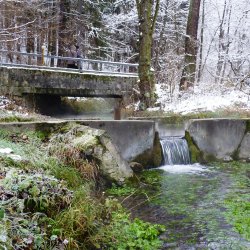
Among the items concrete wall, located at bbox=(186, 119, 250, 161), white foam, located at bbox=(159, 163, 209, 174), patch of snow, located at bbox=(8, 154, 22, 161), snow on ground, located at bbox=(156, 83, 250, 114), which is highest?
snow on ground, located at bbox=(156, 83, 250, 114)

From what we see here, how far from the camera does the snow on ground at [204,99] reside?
11.6 m

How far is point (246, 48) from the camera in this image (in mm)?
23188

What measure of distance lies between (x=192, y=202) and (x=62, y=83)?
801 centimetres

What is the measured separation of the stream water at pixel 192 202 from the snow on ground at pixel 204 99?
305cm

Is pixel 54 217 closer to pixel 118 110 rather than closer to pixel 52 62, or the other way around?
pixel 118 110

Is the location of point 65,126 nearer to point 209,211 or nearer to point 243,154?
point 209,211

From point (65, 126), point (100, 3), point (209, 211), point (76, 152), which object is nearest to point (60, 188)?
point (76, 152)

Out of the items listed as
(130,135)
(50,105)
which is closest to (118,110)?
(50,105)

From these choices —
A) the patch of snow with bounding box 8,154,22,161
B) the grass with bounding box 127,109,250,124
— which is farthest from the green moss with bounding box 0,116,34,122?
the grass with bounding box 127,109,250,124

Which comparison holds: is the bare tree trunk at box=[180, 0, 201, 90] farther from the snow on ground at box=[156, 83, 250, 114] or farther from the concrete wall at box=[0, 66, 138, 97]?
the concrete wall at box=[0, 66, 138, 97]

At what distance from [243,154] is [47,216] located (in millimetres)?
7017

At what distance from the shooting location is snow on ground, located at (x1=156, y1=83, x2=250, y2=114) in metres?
11.6

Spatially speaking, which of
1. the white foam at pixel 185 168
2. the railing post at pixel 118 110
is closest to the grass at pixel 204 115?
the white foam at pixel 185 168

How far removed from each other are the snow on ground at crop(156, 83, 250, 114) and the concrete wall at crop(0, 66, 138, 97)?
1.54 m
